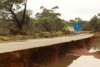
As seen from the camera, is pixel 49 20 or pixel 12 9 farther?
pixel 49 20

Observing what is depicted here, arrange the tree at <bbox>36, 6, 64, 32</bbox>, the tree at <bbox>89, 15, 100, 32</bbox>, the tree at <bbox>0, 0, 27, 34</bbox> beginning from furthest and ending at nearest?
the tree at <bbox>89, 15, 100, 32</bbox>, the tree at <bbox>36, 6, 64, 32</bbox>, the tree at <bbox>0, 0, 27, 34</bbox>

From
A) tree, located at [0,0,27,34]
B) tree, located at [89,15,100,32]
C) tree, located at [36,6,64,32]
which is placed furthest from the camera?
tree, located at [89,15,100,32]

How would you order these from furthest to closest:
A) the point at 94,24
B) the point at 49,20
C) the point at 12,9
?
1. the point at 94,24
2. the point at 49,20
3. the point at 12,9

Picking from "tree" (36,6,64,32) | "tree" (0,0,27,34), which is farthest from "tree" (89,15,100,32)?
"tree" (0,0,27,34)

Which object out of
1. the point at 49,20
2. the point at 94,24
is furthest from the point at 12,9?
the point at 94,24

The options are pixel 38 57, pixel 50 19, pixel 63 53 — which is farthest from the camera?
pixel 50 19

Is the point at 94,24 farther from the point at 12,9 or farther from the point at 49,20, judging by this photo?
the point at 12,9

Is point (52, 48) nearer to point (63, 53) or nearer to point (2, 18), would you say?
→ point (63, 53)

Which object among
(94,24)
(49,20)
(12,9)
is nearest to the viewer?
(12,9)

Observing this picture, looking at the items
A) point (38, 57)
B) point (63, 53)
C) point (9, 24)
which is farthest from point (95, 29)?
point (38, 57)

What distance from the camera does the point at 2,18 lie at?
143 ft

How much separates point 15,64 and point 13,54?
1.89 ft

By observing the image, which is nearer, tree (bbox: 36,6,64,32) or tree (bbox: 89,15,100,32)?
tree (bbox: 36,6,64,32)

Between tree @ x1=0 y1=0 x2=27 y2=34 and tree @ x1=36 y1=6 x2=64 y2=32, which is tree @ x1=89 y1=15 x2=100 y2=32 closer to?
tree @ x1=36 y1=6 x2=64 y2=32
